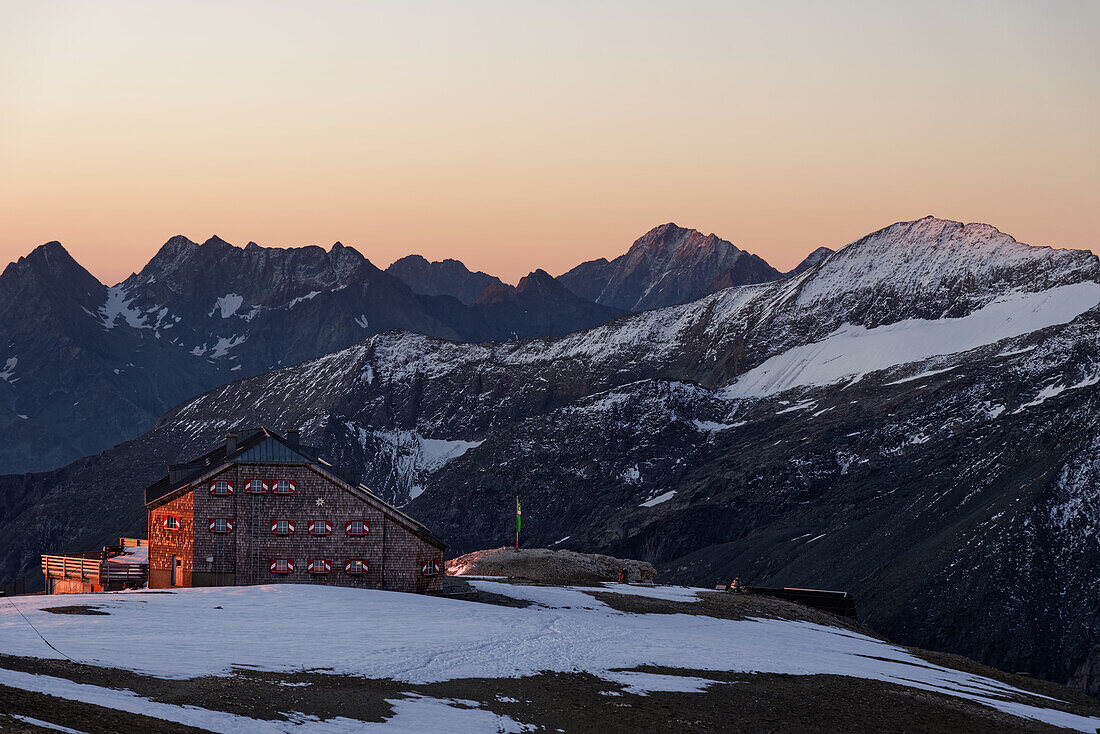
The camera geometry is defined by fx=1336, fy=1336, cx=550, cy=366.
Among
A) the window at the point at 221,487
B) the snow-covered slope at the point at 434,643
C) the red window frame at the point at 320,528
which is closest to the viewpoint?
the snow-covered slope at the point at 434,643

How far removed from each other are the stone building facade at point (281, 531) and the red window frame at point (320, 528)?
0.19 ft

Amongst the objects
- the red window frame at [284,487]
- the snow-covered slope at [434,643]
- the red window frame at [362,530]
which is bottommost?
the snow-covered slope at [434,643]

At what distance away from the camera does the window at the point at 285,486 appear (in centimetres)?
7612

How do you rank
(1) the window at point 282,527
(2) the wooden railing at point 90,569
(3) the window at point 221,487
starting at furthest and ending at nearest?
(1) the window at point 282,527 < (3) the window at point 221,487 < (2) the wooden railing at point 90,569

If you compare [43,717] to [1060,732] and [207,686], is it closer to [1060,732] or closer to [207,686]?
[207,686]

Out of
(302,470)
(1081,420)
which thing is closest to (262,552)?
(302,470)

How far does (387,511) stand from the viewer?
76562mm

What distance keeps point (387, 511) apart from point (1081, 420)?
151304mm

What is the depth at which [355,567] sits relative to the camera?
75.9 metres

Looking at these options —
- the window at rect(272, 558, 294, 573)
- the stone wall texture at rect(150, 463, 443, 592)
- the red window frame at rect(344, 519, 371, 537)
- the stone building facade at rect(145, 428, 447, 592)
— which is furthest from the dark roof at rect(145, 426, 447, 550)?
the window at rect(272, 558, 294, 573)

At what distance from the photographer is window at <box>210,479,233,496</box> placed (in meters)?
75.8

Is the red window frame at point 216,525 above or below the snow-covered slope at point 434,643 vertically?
above

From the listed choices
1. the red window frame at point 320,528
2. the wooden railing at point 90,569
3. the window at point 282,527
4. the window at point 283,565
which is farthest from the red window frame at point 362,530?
the wooden railing at point 90,569

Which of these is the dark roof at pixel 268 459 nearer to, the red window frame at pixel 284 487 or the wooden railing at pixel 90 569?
the red window frame at pixel 284 487
